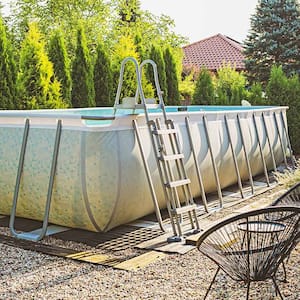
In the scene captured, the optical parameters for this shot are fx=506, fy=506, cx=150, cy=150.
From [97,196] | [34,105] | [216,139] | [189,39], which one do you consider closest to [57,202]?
[97,196]

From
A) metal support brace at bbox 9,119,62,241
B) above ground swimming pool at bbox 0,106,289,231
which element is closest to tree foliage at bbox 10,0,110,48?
above ground swimming pool at bbox 0,106,289,231

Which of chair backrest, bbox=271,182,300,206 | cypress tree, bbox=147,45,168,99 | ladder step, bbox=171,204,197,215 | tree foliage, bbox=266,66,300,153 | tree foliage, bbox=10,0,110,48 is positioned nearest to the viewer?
chair backrest, bbox=271,182,300,206

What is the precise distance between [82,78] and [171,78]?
8.13 feet

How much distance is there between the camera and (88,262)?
3893 mm

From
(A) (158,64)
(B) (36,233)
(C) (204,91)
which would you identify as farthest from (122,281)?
(C) (204,91)

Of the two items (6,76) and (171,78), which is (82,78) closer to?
(6,76)

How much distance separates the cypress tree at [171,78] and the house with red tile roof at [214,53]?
14.8 m

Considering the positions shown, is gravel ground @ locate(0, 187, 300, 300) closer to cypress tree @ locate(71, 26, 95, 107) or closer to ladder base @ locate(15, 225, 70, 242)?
ladder base @ locate(15, 225, 70, 242)

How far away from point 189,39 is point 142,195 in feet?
72.8

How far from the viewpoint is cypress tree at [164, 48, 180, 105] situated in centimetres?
1163

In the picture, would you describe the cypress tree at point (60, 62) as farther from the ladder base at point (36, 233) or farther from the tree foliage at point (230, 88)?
the ladder base at point (36, 233)

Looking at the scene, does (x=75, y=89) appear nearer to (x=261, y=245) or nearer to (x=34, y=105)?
(x=34, y=105)

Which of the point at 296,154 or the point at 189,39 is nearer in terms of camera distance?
the point at 296,154

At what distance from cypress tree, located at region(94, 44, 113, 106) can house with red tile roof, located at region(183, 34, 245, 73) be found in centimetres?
1632
